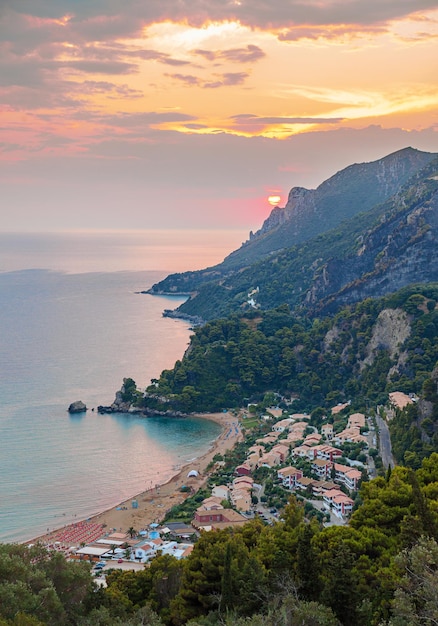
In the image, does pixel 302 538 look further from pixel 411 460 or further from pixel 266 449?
pixel 266 449

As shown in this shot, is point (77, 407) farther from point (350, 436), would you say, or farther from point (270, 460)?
point (350, 436)

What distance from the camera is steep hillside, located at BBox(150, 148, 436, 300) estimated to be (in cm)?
11138

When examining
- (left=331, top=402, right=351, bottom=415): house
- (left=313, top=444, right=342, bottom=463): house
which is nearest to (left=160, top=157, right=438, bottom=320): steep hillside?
(left=331, top=402, right=351, bottom=415): house

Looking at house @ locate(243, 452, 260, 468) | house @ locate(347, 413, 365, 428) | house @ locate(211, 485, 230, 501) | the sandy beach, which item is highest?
house @ locate(347, 413, 365, 428)

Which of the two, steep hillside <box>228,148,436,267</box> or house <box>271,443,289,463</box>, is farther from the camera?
steep hillside <box>228,148,436,267</box>

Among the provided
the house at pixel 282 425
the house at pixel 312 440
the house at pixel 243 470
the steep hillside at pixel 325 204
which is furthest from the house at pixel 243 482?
the steep hillside at pixel 325 204

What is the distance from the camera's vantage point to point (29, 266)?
583 feet

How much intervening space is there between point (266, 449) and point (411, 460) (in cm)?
1055

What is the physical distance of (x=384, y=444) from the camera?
33562 mm

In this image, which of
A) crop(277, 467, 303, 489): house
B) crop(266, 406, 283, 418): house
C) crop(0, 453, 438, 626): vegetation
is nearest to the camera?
crop(0, 453, 438, 626): vegetation

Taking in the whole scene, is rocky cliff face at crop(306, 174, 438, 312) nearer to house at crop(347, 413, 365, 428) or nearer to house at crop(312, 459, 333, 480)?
house at crop(347, 413, 365, 428)

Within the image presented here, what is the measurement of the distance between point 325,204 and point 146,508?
303 feet

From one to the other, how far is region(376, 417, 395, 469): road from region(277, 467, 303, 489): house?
3967 millimetres

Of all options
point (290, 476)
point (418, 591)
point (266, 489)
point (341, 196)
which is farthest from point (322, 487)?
point (341, 196)
